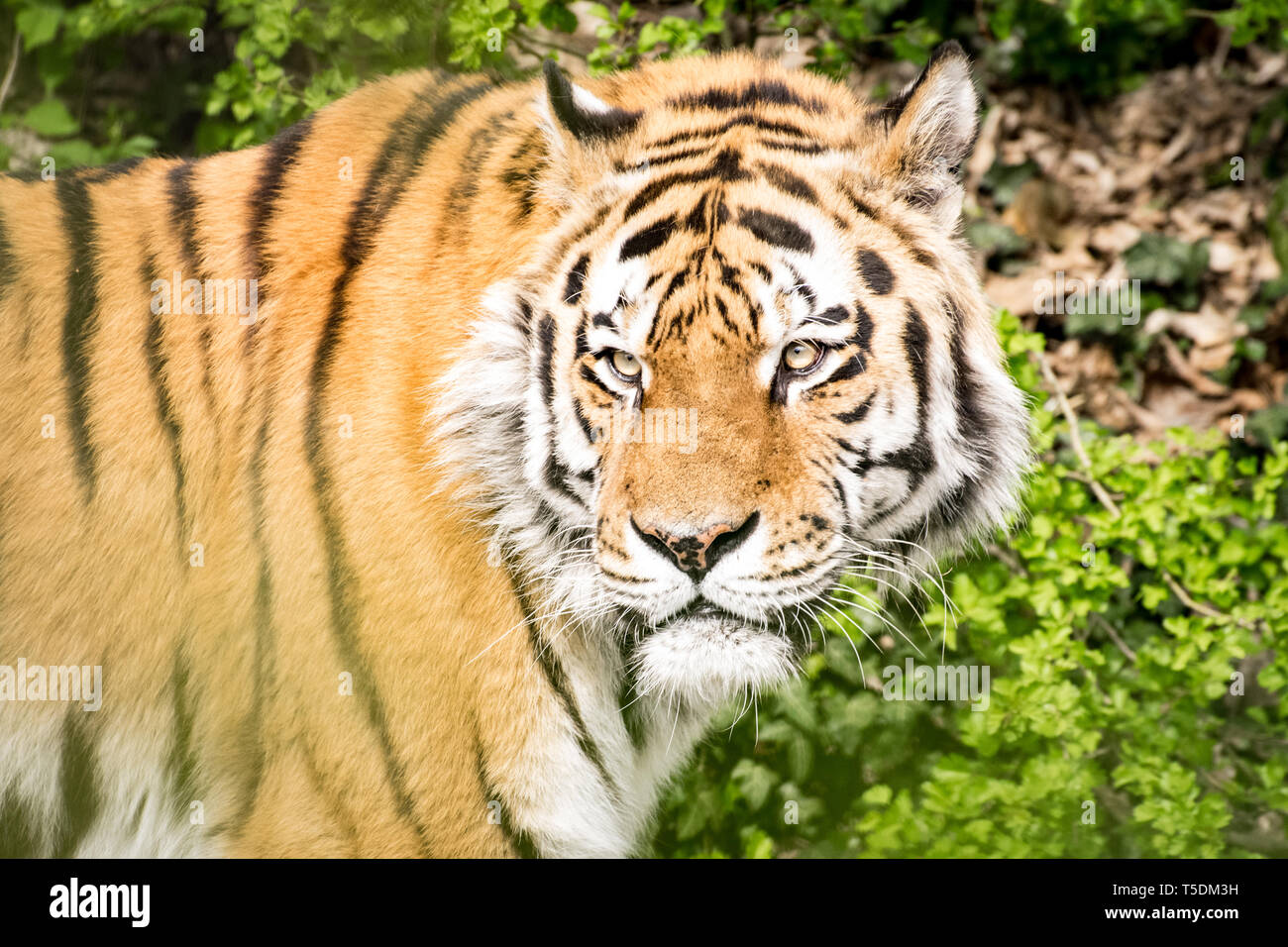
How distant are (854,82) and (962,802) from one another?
68.2 inches

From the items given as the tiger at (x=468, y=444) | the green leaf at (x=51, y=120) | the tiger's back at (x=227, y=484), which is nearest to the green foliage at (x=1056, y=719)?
the tiger at (x=468, y=444)

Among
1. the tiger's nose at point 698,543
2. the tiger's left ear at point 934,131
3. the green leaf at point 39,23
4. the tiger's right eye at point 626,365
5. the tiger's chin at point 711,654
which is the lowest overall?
the tiger's chin at point 711,654

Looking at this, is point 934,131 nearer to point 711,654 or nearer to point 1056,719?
point 711,654

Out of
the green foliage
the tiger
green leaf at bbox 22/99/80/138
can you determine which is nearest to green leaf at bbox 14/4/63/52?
green leaf at bbox 22/99/80/138

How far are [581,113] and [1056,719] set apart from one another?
4.88ft

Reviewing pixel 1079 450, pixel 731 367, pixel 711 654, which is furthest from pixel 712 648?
pixel 1079 450

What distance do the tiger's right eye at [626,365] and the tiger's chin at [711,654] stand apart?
1.20ft

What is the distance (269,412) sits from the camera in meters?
1.79

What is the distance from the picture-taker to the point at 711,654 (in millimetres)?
1658

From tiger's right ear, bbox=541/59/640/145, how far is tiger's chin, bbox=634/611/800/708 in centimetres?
75

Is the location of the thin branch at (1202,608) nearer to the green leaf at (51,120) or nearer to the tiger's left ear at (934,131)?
the tiger's left ear at (934,131)

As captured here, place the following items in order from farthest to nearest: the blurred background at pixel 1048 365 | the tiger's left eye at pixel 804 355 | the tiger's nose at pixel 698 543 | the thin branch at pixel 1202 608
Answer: the thin branch at pixel 1202 608 → the blurred background at pixel 1048 365 → the tiger's left eye at pixel 804 355 → the tiger's nose at pixel 698 543

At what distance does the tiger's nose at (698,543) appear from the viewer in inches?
61.0
